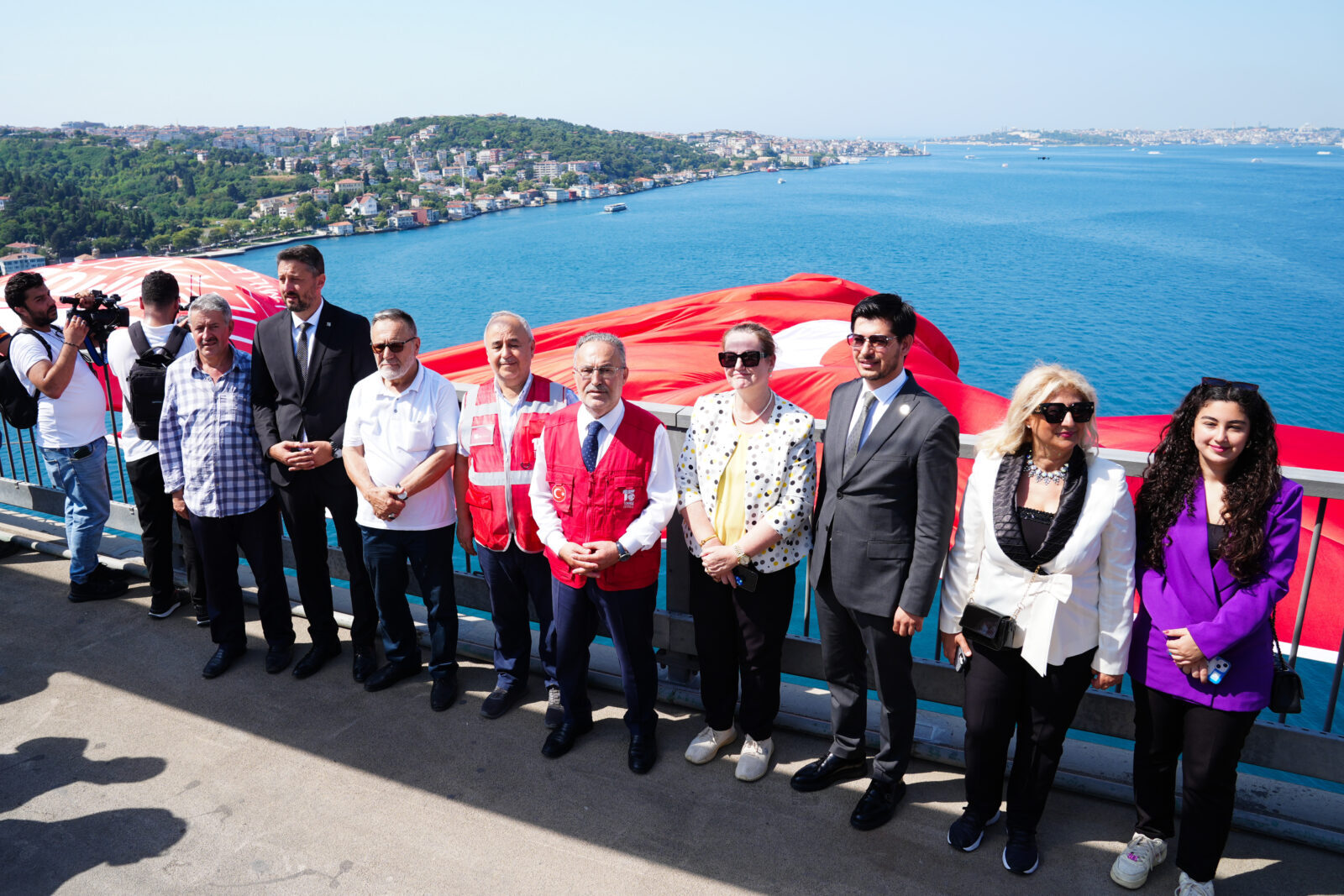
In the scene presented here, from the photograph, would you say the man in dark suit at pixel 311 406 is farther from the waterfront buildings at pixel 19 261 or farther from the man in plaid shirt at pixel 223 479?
the waterfront buildings at pixel 19 261

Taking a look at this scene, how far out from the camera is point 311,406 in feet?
12.4

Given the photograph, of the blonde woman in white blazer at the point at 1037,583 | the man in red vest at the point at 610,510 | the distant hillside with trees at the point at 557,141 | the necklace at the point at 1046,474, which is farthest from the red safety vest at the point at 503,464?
the distant hillside with trees at the point at 557,141

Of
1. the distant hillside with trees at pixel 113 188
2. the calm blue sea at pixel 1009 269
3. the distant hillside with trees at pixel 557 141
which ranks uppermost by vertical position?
the distant hillside with trees at pixel 557 141

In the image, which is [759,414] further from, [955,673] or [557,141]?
[557,141]

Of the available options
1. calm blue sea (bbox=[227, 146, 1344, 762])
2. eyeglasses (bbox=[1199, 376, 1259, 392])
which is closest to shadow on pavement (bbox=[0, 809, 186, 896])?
eyeglasses (bbox=[1199, 376, 1259, 392])

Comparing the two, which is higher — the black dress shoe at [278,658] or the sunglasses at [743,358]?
the sunglasses at [743,358]

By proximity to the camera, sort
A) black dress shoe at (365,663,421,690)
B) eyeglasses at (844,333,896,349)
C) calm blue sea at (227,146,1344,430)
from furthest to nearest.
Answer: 1. calm blue sea at (227,146,1344,430)
2. black dress shoe at (365,663,421,690)
3. eyeglasses at (844,333,896,349)

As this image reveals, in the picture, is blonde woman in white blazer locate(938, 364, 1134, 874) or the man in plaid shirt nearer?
blonde woman in white blazer locate(938, 364, 1134, 874)

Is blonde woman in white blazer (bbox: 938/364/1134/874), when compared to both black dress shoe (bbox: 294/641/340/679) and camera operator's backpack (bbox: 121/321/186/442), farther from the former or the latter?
camera operator's backpack (bbox: 121/321/186/442)

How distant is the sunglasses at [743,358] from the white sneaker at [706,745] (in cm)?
151

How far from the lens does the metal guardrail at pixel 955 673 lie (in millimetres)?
2684

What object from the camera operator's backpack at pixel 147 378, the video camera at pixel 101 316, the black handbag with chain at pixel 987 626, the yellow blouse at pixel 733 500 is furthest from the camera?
the video camera at pixel 101 316

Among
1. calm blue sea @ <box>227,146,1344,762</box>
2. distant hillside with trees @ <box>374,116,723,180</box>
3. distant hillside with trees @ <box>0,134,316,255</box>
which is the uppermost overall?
distant hillside with trees @ <box>374,116,723,180</box>

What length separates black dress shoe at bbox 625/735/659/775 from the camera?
327 centimetres
